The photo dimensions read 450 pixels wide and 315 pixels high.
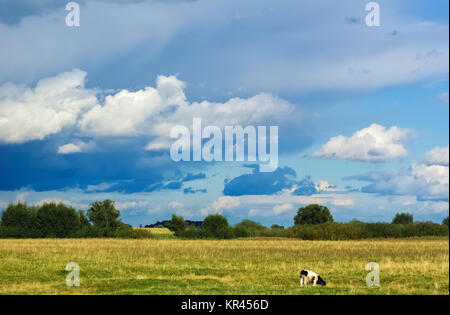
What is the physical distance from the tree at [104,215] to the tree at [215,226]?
873 inches

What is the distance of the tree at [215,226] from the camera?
103 metres

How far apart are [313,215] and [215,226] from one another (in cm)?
3497

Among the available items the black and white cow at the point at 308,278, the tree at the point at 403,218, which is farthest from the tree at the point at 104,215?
the black and white cow at the point at 308,278

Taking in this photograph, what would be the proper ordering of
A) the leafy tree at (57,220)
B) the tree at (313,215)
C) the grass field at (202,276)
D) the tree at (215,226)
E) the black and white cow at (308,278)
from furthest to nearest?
the tree at (313,215) < the tree at (215,226) < the leafy tree at (57,220) < the black and white cow at (308,278) < the grass field at (202,276)

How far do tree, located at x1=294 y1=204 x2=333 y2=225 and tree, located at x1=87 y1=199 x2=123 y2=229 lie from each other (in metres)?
45.5

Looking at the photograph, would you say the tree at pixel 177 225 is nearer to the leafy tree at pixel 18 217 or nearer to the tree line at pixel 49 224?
the tree line at pixel 49 224

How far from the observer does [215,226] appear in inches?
4094

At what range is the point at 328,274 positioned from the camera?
104ft

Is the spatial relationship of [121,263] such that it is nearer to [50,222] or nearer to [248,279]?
[248,279]

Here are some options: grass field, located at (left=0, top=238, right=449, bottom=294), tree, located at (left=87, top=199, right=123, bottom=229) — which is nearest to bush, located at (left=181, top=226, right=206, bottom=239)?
tree, located at (left=87, top=199, right=123, bottom=229)

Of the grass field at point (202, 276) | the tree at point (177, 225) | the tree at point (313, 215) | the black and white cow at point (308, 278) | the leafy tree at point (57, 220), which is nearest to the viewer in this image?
the grass field at point (202, 276)

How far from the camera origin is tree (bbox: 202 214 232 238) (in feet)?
336
